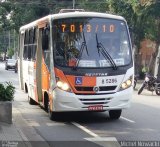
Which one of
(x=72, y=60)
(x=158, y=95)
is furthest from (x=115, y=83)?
(x=158, y=95)

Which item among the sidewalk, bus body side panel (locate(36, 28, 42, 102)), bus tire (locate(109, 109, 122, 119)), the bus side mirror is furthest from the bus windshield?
the sidewalk

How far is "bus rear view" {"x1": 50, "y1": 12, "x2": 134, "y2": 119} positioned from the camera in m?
12.3

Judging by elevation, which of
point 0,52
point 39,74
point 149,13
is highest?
point 149,13

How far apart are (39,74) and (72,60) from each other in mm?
2538

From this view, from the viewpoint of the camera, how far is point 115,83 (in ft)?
41.0

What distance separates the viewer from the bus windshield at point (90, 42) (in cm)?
1262

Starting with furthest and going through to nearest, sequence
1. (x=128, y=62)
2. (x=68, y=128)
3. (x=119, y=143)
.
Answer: (x=128, y=62) < (x=68, y=128) < (x=119, y=143)

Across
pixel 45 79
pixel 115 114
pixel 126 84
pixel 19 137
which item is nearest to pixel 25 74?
pixel 45 79

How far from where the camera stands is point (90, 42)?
12805mm

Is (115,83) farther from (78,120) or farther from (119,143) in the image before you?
(119,143)

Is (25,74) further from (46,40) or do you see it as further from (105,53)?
(105,53)

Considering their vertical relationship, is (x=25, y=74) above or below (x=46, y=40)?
below

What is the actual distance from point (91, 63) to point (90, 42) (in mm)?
631

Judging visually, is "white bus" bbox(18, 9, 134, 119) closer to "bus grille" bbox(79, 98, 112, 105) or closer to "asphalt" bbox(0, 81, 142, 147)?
"bus grille" bbox(79, 98, 112, 105)
